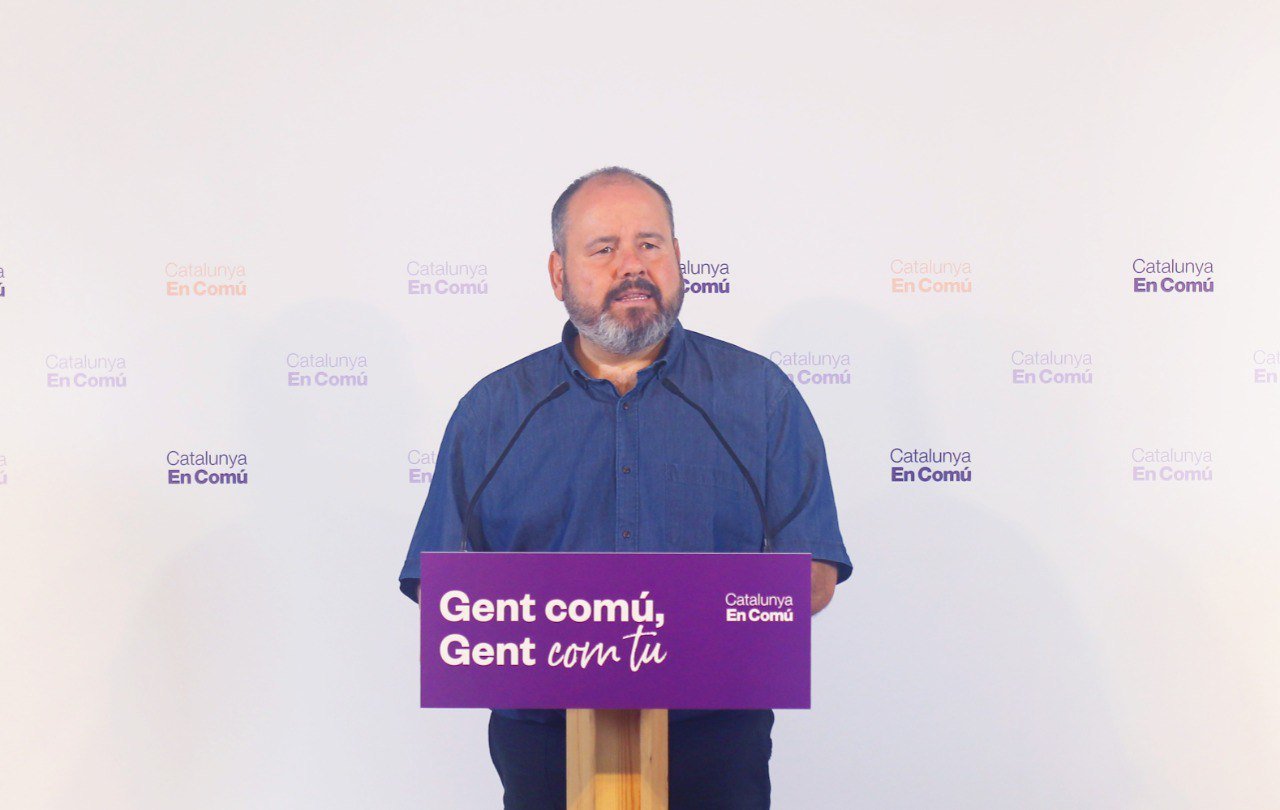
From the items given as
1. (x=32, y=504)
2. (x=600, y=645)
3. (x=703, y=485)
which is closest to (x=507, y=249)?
(x=703, y=485)

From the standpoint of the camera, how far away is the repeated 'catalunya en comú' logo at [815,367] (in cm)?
324

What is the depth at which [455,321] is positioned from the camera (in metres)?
3.25

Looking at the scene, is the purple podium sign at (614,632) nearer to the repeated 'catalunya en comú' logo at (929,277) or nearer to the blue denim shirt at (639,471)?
the blue denim shirt at (639,471)

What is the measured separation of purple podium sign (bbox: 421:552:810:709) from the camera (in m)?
1.59

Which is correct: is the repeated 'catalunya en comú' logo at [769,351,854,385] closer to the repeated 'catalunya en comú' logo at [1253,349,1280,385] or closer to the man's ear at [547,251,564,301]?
the man's ear at [547,251,564,301]

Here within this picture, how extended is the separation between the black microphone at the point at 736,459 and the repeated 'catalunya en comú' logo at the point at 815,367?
0.50m

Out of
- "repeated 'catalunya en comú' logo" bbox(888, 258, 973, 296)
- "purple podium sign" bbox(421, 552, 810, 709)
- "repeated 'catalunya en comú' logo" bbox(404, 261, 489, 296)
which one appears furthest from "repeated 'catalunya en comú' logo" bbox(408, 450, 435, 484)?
"purple podium sign" bbox(421, 552, 810, 709)

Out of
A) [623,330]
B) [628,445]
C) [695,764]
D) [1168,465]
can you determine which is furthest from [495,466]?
[1168,465]

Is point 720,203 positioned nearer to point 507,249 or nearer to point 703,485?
point 507,249

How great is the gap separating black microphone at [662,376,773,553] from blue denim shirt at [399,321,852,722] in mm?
10

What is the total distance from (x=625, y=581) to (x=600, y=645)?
0.34 feet

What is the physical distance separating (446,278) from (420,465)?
593 mm

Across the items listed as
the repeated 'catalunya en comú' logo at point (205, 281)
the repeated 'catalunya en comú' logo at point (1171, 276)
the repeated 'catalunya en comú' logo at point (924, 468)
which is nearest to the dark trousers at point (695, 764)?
the repeated 'catalunya en comú' logo at point (924, 468)

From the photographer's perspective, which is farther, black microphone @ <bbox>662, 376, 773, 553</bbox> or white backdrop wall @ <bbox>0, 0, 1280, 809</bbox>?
white backdrop wall @ <bbox>0, 0, 1280, 809</bbox>
